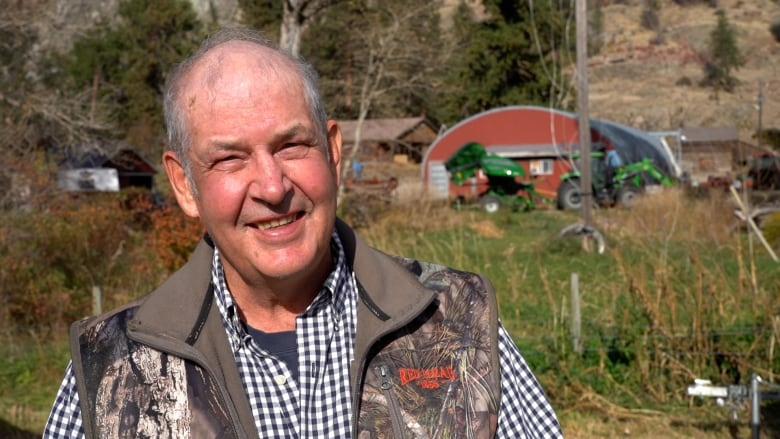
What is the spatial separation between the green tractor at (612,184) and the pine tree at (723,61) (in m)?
29.7

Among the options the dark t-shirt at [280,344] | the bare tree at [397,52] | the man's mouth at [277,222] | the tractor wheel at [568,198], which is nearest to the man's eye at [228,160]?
the man's mouth at [277,222]

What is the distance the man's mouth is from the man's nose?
0.04m

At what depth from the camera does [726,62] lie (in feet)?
188

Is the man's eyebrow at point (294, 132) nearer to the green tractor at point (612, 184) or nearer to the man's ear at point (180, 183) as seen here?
the man's ear at point (180, 183)

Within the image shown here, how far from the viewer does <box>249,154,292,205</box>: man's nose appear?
6.09ft

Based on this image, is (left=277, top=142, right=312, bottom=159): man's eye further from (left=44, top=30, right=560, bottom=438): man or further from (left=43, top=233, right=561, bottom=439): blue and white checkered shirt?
(left=43, top=233, right=561, bottom=439): blue and white checkered shirt

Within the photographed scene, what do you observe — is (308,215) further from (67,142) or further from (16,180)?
(67,142)

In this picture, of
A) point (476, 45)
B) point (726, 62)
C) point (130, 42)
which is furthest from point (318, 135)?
point (726, 62)

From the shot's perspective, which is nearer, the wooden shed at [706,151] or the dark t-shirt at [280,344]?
the dark t-shirt at [280,344]

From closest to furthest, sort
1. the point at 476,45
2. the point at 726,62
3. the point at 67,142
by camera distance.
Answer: the point at 67,142, the point at 476,45, the point at 726,62

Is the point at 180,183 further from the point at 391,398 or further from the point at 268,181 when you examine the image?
the point at 391,398

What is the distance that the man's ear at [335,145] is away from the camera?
6.69 feet

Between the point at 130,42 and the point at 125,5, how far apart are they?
2.17m

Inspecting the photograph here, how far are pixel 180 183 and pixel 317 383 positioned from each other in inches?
20.8
